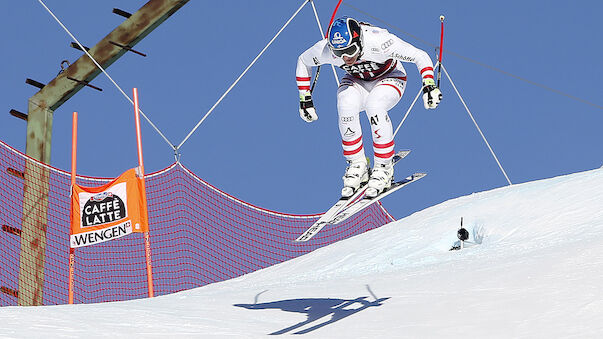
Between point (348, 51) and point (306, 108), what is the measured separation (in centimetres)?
71

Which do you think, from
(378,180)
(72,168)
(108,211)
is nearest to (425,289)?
(378,180)

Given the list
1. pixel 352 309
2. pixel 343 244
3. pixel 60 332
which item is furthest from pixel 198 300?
pixel 343 244

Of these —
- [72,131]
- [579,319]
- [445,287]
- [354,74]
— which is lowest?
[579,319]

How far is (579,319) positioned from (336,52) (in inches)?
112

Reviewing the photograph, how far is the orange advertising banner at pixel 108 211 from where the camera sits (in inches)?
535

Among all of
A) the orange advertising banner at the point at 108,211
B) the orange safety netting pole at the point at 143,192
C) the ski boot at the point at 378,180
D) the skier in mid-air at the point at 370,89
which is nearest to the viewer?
the skier in mid-air at the point at 370,89

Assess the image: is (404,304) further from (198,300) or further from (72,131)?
(72,131)

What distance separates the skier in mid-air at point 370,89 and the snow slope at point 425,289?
114cm

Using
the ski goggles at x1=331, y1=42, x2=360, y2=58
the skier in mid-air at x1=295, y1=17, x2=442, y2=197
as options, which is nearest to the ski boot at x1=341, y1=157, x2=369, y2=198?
the skier in mid-air at x1=295, y1=17, x2=442, y2=197

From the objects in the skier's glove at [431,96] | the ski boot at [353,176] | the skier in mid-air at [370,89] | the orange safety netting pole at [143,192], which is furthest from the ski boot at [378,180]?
the orange safety netting pole at [143,192]

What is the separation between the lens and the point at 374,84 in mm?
11344

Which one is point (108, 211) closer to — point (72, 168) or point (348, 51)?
point (72, 168)

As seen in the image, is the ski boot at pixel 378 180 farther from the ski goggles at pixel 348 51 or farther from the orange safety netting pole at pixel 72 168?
the orange safety netting pole at pixel 72 168

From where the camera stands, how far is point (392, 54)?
442 inches
